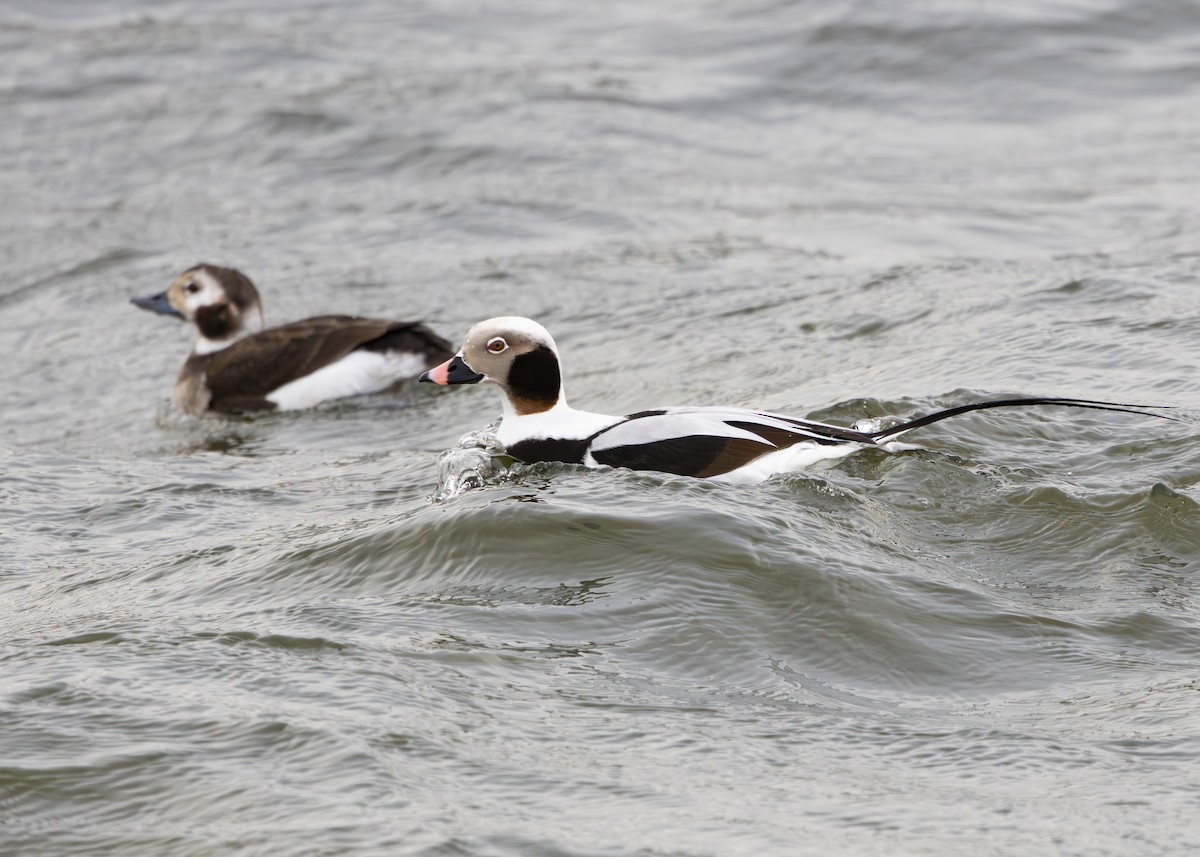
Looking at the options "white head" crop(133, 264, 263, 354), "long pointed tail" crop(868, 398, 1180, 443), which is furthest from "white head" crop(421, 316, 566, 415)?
"white head" crop(133, 264, 263, 354)

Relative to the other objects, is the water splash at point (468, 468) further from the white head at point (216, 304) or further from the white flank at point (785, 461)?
the white head at point (216, 304)

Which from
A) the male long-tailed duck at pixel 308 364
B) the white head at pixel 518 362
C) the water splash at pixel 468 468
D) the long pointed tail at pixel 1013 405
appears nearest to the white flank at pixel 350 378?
the male long-tailed duck at pixel 308 364

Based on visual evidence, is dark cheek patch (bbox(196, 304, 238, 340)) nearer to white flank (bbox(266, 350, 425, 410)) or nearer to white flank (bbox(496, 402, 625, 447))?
white flank (bbox(266, 350, 425, 410))

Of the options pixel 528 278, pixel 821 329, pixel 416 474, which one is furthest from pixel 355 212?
pixel 416 474

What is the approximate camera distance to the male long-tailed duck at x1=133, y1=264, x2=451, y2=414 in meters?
9.12

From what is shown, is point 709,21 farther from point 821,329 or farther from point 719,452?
point 719,452

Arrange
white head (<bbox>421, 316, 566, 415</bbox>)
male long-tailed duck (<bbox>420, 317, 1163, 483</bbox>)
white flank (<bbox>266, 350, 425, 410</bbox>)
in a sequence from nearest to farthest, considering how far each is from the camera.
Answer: male long-tailed duck (<bbox>420, 317, 1163, 483</bbox>)
white head (<bbox>421, 316, 566, 415</bbox>)
white flank (<bbox>266, 350, 425, 410</bbox>)

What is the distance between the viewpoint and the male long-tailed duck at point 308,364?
9.12 m

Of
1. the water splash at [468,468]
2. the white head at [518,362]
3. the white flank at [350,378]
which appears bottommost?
the white flank at [350,378]

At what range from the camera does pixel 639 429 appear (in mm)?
6031

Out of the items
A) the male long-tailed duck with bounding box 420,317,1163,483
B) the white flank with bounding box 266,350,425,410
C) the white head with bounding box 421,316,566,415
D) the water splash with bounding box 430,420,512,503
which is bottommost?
the white flank with bounding box 266,350,425,410

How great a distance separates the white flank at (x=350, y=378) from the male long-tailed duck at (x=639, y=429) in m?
2.52

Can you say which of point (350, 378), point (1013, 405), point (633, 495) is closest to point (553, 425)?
point (633, 495)

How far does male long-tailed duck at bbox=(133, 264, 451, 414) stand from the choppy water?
0.22m
